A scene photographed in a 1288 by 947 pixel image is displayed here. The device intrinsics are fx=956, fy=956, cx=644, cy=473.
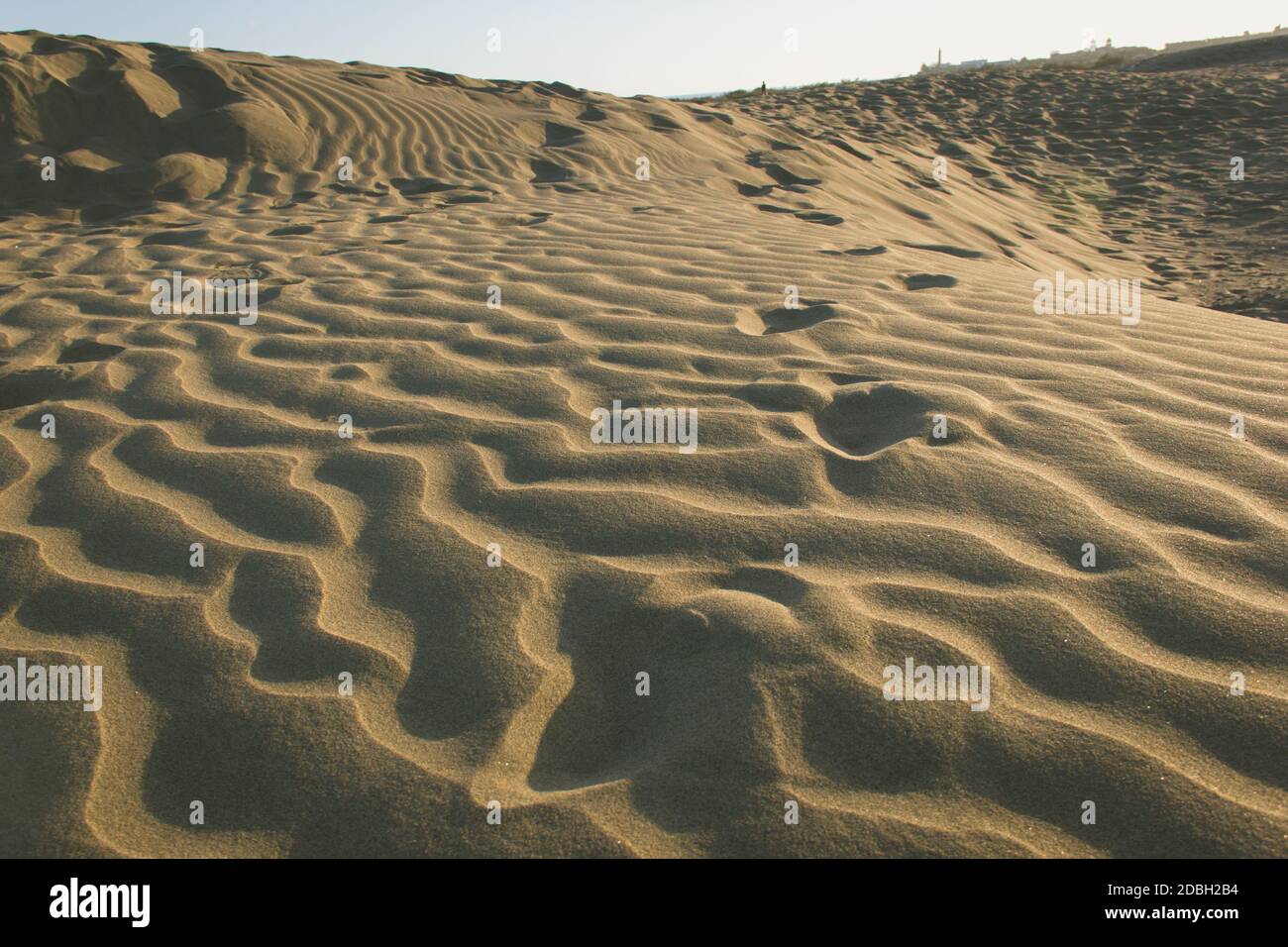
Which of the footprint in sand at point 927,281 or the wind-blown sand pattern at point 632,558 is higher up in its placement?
the footprint in sand at point 927,281

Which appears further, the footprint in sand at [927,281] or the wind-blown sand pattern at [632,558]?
the footprint in sand at [927,281]

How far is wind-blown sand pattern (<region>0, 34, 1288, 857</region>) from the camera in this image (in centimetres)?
152

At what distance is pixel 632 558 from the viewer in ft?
6.89

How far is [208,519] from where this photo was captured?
2330 mm

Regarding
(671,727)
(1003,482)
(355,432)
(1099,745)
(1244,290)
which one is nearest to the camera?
(1099,745)

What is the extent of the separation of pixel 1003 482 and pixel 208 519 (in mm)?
1926

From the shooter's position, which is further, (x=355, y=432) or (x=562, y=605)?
(x=355, y=432)

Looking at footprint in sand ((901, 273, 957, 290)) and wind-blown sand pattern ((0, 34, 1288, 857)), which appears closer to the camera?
wind-blown sand pattern ((0, 34, 1288, 857))

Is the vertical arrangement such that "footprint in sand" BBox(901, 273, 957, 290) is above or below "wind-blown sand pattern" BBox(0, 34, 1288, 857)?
above

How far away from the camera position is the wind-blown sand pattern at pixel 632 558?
1523 millimetres

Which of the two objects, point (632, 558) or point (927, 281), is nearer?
point (632, 558)

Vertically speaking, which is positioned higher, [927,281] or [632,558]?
[927,281]
